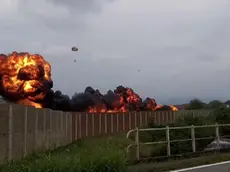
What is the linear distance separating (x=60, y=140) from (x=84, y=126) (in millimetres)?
8667

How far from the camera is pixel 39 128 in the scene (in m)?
16.1

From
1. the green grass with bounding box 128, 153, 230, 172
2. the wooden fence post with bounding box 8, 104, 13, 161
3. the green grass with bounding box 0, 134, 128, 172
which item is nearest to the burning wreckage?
the wooden fence post with bounding box 8, 104, 13, 161

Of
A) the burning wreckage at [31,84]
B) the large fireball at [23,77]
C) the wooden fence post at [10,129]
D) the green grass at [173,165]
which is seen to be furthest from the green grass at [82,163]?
the large fireball at [23,77]

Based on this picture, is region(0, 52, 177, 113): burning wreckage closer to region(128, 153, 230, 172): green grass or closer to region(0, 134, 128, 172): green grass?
region(128, 153, 230, 172): green grass

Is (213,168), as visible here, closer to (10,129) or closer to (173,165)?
(173,165)

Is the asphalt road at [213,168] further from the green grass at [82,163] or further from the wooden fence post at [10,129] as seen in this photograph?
the wooden fence post at [10,129]

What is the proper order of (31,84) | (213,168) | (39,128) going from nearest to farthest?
1. (213,168)
2. (39,128)
3. (31,84)

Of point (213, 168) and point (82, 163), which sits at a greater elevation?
point (82, 163)

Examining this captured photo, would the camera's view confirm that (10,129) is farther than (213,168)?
Yes

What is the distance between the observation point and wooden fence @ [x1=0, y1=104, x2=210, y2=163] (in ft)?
39.3

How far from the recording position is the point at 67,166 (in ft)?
25.7

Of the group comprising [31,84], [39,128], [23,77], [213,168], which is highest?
[23,77]

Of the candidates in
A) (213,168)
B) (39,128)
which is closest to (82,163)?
(213,168)

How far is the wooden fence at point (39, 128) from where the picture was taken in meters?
12.0
